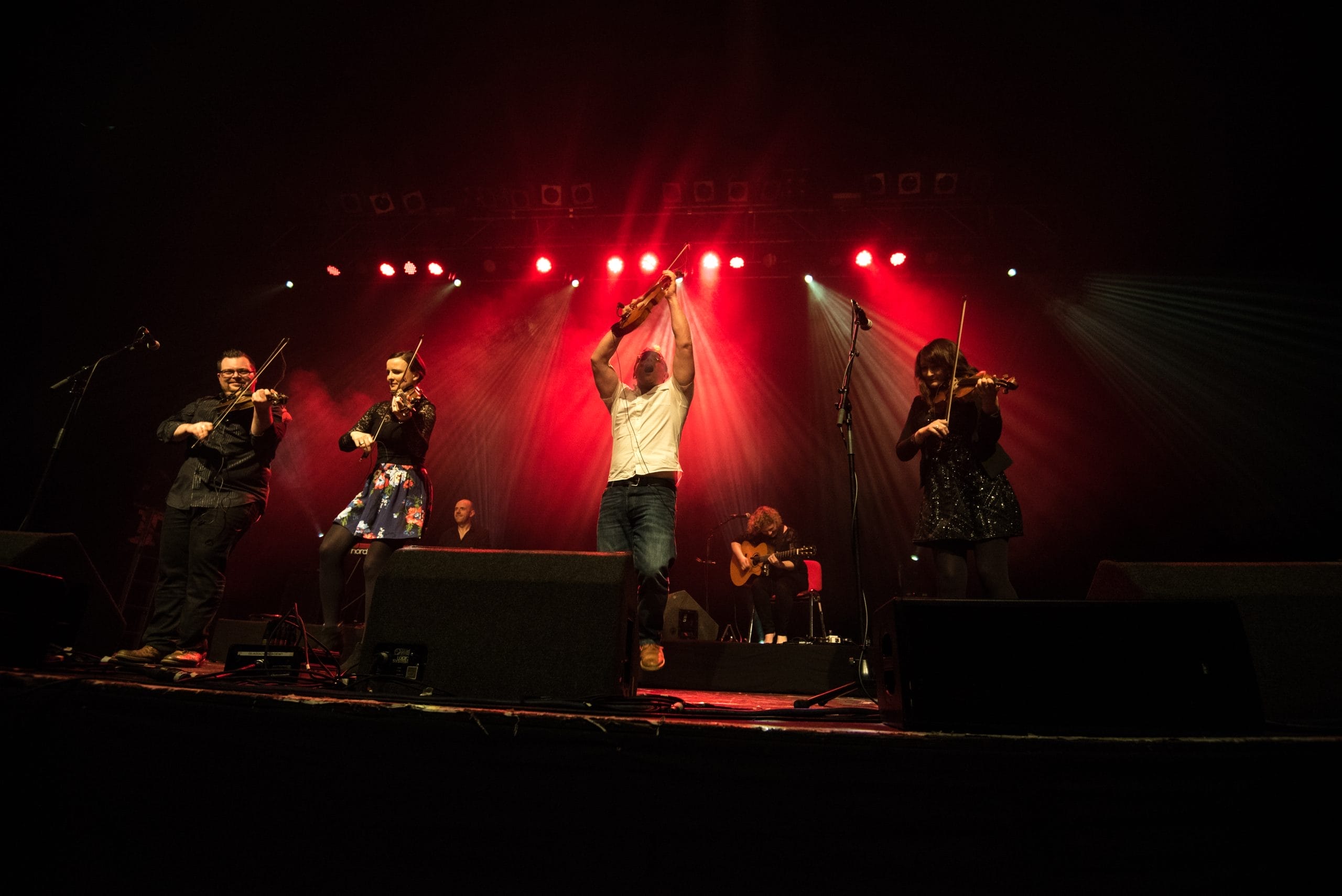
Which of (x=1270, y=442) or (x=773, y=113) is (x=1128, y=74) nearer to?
(x=773, y=113)

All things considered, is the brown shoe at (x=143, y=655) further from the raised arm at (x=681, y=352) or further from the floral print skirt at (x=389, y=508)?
the raised arm at (x=681, y=352)

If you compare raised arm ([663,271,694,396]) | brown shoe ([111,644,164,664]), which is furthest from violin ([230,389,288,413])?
raised arm ([663,271,694,396])

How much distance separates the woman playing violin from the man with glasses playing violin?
492 millimetres

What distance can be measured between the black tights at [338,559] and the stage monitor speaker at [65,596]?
1.04 metres

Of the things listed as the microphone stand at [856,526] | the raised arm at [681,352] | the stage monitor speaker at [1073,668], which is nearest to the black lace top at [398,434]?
the raised arm at [681,352]

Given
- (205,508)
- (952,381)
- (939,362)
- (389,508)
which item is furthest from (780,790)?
(205,508)

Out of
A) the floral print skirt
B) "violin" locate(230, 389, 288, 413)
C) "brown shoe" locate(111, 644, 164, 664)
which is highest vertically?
"violin" locate(230, 389, 288, 413)

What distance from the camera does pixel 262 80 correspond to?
6.07 meters

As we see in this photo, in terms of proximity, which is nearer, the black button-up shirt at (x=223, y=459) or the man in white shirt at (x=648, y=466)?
the man in white shirt at (x=648, y=466)

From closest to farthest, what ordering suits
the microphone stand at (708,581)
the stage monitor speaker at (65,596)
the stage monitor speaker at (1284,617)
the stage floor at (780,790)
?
the stage floor at (780,790) → the stage monitor speaker at (1284,617) → the stage monitor speaker at (65,596) → the microphone stand at (708,581)

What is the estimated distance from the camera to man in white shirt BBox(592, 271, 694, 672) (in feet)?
11.2

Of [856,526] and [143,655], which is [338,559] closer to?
[143,655]

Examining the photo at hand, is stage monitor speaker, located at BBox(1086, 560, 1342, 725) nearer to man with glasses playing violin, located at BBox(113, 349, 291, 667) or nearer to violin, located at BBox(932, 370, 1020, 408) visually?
violin, located at BBox(932, 370, 1020, 408)

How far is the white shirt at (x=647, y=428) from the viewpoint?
3.58 m
